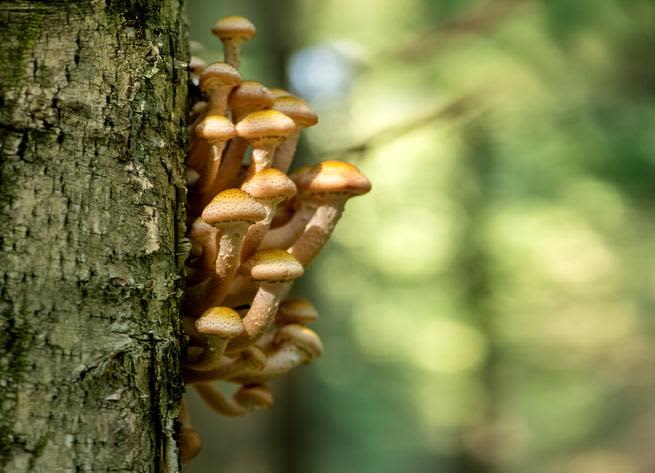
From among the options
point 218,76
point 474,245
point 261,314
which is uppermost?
point 218,76

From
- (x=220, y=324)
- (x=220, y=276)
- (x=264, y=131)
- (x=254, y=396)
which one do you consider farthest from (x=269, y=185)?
(x=254, y=396)

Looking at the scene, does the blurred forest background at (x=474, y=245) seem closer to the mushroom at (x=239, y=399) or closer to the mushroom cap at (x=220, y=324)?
the mushroom at (x=239, y=399)

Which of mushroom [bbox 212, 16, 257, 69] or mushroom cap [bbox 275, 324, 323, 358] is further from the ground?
mushroom [bbox 212, 16, 257, 69]

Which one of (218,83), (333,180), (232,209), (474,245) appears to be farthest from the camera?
(474,245)

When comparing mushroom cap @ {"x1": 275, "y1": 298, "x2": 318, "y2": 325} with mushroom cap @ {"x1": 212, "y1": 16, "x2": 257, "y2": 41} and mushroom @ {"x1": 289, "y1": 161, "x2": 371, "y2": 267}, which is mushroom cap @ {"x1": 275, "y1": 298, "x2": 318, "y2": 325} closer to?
mushroom @ {"x1": 289, "y1": 161, "x2": 371, "y2": 267}

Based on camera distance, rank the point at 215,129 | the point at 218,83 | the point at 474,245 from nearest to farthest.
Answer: the point at 215,129, the point at 218,83, the point at 474,245

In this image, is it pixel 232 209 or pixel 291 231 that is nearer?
pixel 232 209

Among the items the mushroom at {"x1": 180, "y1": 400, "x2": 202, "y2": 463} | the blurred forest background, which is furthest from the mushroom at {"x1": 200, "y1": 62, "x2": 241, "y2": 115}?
the blurred forest background

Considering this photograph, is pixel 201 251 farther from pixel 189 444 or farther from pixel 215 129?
pixel 189 444
